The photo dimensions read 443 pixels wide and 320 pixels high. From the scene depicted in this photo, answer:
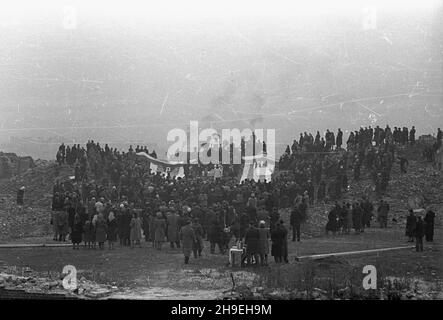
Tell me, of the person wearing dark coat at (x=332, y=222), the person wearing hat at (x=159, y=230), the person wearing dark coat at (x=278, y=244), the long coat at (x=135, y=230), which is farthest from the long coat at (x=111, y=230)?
the person wearing dark coat at (x=332, y=222)

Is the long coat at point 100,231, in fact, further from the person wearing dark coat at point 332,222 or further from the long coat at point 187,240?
the person wearing dark coat at point 332,222

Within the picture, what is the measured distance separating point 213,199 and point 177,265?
6.38 metres

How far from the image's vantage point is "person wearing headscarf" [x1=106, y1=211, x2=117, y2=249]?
15466 mm

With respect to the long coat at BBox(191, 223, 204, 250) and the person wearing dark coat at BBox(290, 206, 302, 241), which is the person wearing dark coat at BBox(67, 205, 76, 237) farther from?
the person wearing dark coat at BBox(290, 206, 302, 241)

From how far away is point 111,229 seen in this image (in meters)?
15.6

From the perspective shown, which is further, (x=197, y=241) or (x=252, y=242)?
(x=197, y=241)

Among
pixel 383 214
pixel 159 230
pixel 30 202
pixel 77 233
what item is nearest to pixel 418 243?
pixel 383 214

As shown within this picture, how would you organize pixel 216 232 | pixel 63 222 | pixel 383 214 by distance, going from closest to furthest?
pixel 216 232, pixel 63 222, pixel 383 214

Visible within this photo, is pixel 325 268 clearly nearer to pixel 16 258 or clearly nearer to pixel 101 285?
pixel 101 285

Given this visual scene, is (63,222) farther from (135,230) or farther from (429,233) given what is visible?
(429,233)

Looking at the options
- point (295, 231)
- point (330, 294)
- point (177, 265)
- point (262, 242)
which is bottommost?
point (330, 294)

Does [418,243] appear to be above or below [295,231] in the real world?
below

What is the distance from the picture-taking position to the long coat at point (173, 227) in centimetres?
1516
